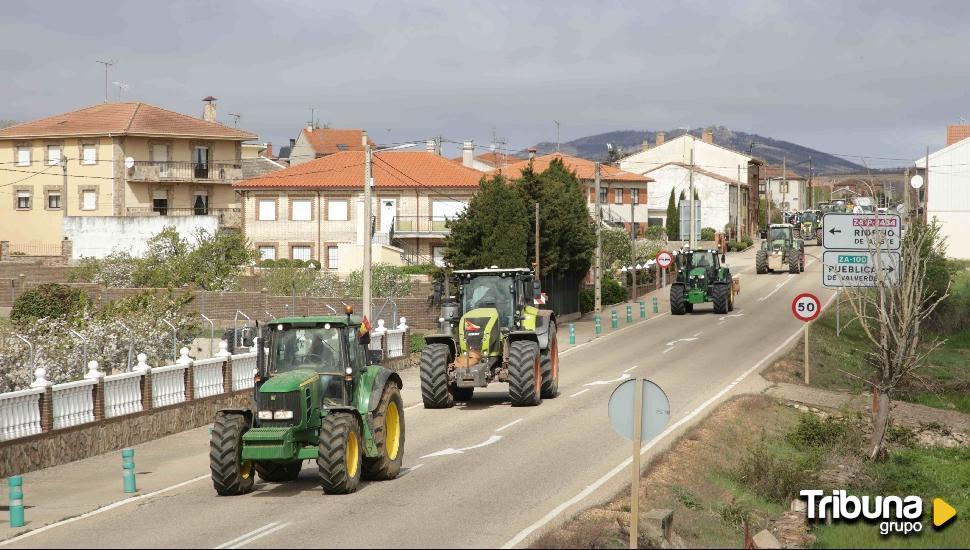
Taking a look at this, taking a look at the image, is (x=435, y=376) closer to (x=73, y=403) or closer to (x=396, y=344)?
(x=73, y=403)

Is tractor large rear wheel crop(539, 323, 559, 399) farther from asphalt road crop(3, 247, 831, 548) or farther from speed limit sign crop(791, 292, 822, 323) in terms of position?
speed limit sign crop(791, 292, 822, 323)

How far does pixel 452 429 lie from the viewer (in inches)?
985

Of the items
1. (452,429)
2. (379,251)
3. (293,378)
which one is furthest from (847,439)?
(379,251)

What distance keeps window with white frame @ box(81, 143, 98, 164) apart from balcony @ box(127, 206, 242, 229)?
361 cm

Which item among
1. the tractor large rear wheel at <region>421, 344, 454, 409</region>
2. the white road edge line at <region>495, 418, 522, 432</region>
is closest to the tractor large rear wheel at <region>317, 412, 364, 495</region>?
the white road edge line at <region>495, 418, 522, 432</region>

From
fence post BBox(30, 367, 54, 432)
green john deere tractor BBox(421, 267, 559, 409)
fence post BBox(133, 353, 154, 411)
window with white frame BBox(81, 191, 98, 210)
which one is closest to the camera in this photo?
fence post BBox(30, 367, 54, 432)

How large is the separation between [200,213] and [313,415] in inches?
2441

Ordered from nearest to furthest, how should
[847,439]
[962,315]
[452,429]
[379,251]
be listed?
[452,429]
[847,439]
[962,315]
[379,251]

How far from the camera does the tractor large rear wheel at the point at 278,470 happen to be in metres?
18.4

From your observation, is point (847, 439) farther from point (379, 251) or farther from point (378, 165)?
point (378, 165)

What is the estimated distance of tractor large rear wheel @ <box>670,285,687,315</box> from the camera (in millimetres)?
54500

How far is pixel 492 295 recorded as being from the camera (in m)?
28.5

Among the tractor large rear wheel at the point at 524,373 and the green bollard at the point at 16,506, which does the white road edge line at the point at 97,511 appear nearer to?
the green bollard at the point at 16,506

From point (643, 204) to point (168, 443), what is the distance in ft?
248
